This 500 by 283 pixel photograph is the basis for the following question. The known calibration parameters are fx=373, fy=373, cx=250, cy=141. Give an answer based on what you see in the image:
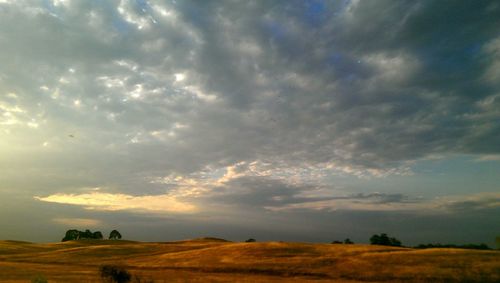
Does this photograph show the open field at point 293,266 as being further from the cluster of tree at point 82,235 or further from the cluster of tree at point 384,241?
the cluster of tree at point 82,235

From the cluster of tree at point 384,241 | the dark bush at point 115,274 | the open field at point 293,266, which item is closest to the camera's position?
the dark bush at point 115,274

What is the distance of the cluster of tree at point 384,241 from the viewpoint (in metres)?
127

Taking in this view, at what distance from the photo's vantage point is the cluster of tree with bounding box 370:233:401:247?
5014 inches

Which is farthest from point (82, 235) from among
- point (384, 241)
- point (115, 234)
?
point (384, 241)

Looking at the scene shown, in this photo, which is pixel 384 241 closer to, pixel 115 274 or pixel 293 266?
pixel 293 266

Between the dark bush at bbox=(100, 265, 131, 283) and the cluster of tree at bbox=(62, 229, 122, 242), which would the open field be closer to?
the dark bush at bbox=(100, 265, 131, 283)

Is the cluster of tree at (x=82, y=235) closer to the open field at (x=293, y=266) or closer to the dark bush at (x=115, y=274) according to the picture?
the open field at (x=293, y=266)

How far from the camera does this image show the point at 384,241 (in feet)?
422

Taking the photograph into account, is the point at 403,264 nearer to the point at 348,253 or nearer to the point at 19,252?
the point at 348,253

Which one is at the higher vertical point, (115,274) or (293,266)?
(115,274)

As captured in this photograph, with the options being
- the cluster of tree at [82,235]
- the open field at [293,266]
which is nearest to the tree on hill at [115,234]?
the cluster of tree at [82,235]

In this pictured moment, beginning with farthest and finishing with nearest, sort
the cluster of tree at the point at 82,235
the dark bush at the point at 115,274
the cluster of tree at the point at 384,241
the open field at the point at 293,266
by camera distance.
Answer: the cluster of tree at the point at 82,235
the cluster of tree at the point at 384,241
the open field at the point at 293,266
the dark bush at the point at 115,274

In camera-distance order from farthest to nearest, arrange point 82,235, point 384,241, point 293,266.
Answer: point 82,235 → point 384,241 → point 293,266

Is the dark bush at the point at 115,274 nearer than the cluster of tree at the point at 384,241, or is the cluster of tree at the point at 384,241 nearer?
the dark bush at the point at 115,274
